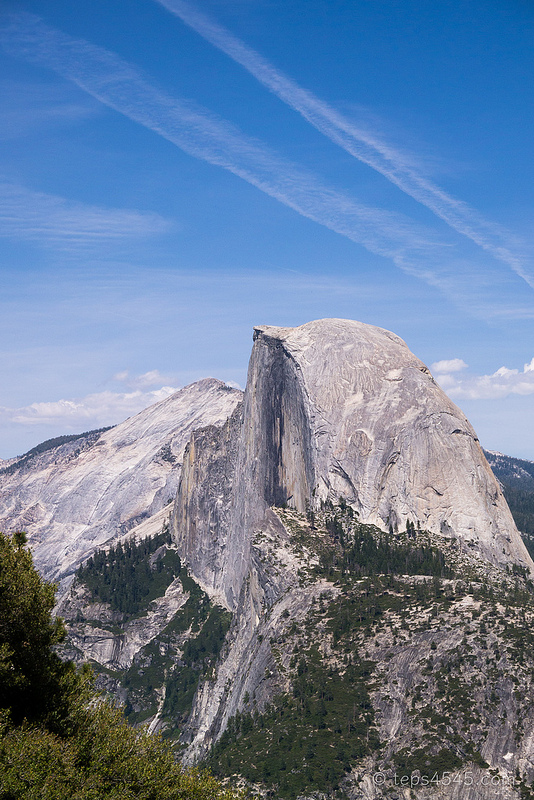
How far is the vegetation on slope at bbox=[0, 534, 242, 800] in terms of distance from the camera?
4000 cm

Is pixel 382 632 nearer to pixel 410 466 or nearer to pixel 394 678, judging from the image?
pixel 394 678

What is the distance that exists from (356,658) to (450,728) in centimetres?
2498

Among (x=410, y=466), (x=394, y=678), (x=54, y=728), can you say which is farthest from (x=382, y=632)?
(x=54, y=728)

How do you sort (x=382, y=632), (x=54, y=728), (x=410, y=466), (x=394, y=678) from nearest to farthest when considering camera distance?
(x=54, y=728) < (x=394, y=678) < (x=382, y=632) < (x=410, y=466)

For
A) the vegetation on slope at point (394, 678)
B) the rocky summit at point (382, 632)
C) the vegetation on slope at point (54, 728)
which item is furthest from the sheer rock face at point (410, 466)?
the vegetation on slope at point (54, 728)

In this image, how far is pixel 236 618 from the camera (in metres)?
188

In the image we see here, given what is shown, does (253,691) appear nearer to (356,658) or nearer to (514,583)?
(356,658)

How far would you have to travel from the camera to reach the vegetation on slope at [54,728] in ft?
131

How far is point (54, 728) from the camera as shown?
46.6 metres

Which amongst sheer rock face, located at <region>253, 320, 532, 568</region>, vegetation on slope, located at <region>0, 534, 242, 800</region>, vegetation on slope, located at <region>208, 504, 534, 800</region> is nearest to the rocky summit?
vegetation on slope, located at <region>208, 504, 534, 800</region>

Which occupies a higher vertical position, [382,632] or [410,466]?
[410,466]

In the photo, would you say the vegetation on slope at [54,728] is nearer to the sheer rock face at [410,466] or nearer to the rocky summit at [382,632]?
the rocky summit at [382,632]

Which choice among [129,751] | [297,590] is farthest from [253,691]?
[129,751]

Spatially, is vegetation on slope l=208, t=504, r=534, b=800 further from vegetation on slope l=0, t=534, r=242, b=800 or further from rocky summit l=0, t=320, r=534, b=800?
vegetation on slope l=0, t=534, r=242, b=800
